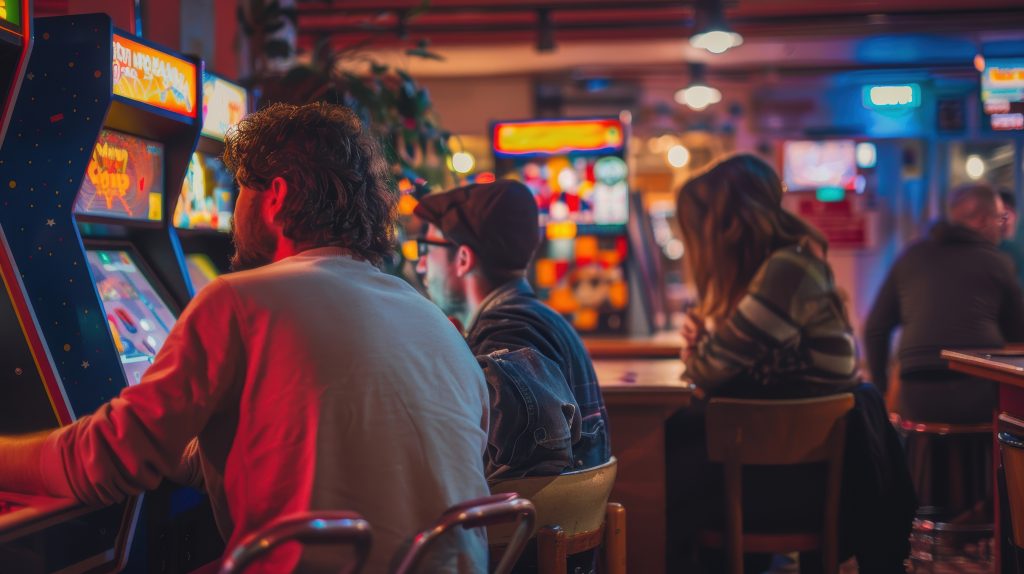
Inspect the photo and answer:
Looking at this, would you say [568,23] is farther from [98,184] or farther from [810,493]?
[98,184]

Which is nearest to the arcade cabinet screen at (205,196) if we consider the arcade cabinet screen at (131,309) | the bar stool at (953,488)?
the arcade cabinet screen at (131,309)

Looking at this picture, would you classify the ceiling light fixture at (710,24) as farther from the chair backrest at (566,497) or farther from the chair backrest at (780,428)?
the chair backrest at (566,497)

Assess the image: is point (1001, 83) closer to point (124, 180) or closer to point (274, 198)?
point (124, 180)

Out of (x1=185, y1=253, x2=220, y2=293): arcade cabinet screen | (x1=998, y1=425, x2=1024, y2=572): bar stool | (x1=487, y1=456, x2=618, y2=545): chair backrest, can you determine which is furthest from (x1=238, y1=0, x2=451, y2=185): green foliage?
(x1=998, y1=425, x2=1024, y2=572): bar stool

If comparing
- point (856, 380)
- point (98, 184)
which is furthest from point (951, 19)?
point (98, 184)

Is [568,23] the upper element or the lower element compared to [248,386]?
upper

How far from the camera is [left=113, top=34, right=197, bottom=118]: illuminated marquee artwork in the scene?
2.11 m

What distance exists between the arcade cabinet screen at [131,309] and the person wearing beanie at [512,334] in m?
0.70

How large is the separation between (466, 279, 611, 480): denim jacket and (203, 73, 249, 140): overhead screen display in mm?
984

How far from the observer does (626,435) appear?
299 cm

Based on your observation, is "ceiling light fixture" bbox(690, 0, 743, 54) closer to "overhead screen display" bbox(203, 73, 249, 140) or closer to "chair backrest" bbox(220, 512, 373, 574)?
"overhead screen display" bbox(203, 73, 249, 140)

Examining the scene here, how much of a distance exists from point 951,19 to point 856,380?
5.48m

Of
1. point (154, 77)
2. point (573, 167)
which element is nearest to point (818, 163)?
point (573, 167)

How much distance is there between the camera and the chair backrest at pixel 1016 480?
2.55m
